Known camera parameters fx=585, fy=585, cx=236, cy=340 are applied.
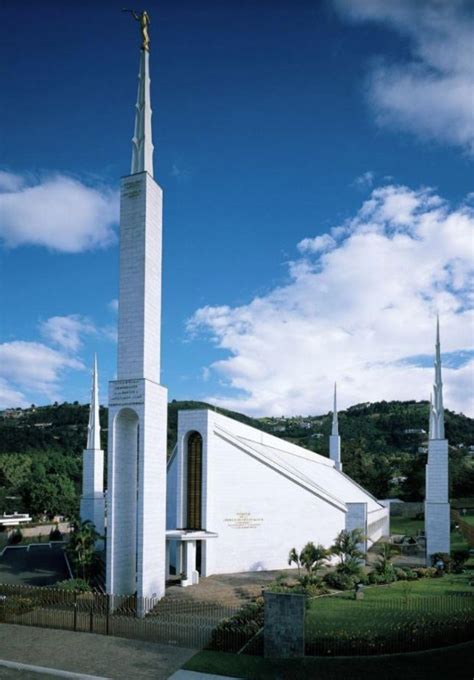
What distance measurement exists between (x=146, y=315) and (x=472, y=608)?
17.1m

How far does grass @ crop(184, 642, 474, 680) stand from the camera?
16125 millimetres

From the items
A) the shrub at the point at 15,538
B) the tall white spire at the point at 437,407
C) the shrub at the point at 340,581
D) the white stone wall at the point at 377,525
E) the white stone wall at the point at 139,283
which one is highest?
the white stone wall at the point at 139,283

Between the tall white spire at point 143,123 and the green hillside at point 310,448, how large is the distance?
43064 mm

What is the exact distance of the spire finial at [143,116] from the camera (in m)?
26.6

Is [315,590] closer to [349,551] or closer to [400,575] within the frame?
[349,551]

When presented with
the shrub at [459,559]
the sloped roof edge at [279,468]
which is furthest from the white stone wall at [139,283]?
the shrub at [459,559]

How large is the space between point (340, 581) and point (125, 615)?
10.1 m

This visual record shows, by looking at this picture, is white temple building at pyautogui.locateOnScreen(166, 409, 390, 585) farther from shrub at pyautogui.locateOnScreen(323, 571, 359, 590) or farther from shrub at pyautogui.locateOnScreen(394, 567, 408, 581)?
shrub at pyautogui.locateOnScreen(394, 567, 408, 581)

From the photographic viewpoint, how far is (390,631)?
725 inches

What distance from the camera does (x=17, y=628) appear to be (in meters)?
21.6

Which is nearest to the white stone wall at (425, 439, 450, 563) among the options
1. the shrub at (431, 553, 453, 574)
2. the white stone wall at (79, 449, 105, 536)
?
the shrub at (431, 553, 453, 574)

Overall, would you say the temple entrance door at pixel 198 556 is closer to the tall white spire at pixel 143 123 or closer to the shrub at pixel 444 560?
the shrub at pixel 444 560

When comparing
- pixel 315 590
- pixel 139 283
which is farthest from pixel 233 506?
pixel 139 283

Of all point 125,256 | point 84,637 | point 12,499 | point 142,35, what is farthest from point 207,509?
point 12,499
